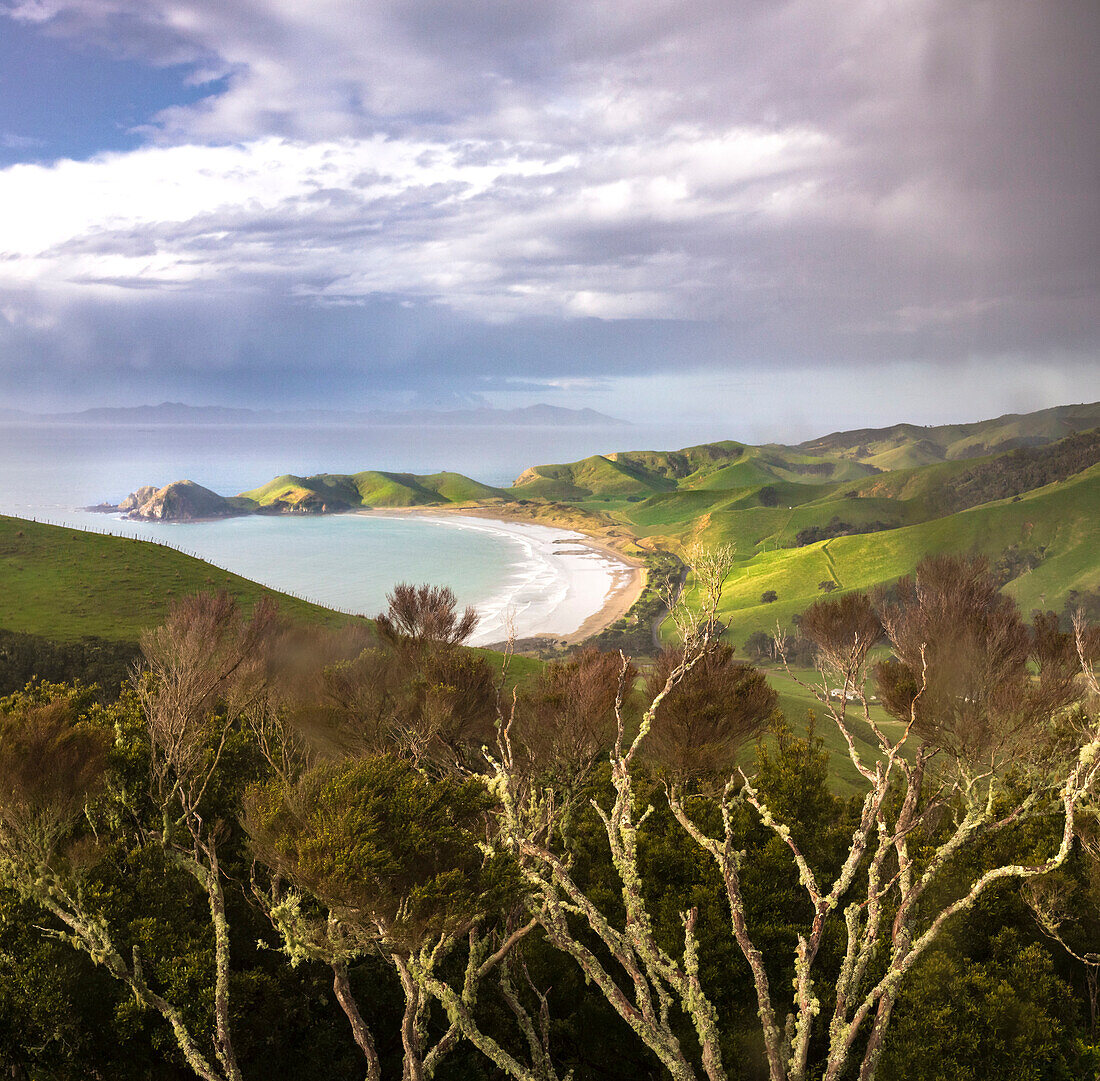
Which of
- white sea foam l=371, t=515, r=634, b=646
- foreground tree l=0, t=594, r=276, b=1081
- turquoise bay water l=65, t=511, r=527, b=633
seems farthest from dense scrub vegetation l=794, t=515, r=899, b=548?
foreground tree l=0, t=594, r=276, b=1081

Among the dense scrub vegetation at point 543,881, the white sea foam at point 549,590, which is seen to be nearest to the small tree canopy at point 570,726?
the dense scrub vegetation at point 543,881

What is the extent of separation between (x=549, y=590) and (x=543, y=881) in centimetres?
11590

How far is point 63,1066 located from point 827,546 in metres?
155

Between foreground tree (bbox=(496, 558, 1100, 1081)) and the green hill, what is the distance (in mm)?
45601

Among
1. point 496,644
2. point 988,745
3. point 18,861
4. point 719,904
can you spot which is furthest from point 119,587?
point 988,745

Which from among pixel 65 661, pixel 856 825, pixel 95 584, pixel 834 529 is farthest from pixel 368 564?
pixel 856 825

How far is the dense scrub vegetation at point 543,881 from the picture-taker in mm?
10672

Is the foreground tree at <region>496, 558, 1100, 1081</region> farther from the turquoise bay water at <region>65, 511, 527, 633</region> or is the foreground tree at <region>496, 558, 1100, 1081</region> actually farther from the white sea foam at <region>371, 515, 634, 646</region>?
the turquoise bay water at <region>65, 511, 527, 633</region>

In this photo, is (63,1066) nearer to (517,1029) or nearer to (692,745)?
(517,1029)

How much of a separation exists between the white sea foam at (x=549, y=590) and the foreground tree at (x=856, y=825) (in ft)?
165

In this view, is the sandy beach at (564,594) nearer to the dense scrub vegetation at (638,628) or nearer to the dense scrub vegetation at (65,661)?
the dense scrub vegetation at (638,628)

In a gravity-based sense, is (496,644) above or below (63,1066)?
below

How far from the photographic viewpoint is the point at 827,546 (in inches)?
6009

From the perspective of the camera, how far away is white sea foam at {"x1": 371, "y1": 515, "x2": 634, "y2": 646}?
100 meters
